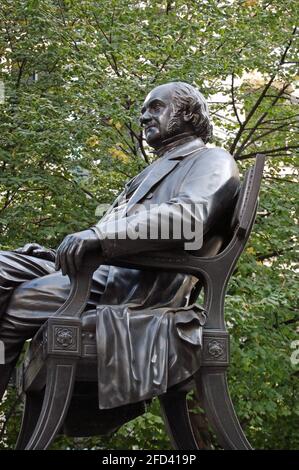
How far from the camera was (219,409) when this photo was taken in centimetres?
484

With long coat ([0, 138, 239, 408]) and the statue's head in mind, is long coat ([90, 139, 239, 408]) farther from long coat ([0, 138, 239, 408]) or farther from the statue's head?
the statue's head

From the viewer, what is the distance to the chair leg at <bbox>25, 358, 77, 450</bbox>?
4645 mm

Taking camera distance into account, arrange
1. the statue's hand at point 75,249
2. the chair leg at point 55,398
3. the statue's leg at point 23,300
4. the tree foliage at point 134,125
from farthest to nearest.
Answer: the tree foliage at point 134,125, the statue's leg at point 23,300, the statue's hand at point 75,249, the chair leg at point 55,398

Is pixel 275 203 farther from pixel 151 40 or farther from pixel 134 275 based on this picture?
pixel 134 275

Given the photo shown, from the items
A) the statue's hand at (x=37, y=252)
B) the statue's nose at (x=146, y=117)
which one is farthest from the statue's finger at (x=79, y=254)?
the statue's nose at (x=146, y=117)

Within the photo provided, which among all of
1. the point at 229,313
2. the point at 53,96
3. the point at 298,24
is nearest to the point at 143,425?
the point at 229,313

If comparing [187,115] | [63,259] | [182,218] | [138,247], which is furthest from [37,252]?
[187,115]

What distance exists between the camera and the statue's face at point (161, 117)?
548 centimetres

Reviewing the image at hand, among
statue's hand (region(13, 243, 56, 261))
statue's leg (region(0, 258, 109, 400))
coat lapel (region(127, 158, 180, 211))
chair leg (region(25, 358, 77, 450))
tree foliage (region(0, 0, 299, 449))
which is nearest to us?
chair leg (region(25, 358, 77, 450))

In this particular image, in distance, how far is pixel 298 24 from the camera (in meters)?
12.2

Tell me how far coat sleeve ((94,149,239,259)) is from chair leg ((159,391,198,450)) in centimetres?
86

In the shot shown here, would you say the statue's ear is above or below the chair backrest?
above

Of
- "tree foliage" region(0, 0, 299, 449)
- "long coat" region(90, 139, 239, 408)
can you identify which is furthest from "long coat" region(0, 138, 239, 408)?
"tree foliage" region(0, 0, 299, 449)

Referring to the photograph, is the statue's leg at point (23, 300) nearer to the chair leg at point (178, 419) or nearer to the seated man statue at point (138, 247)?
the seated man statue at point (138, 247)
